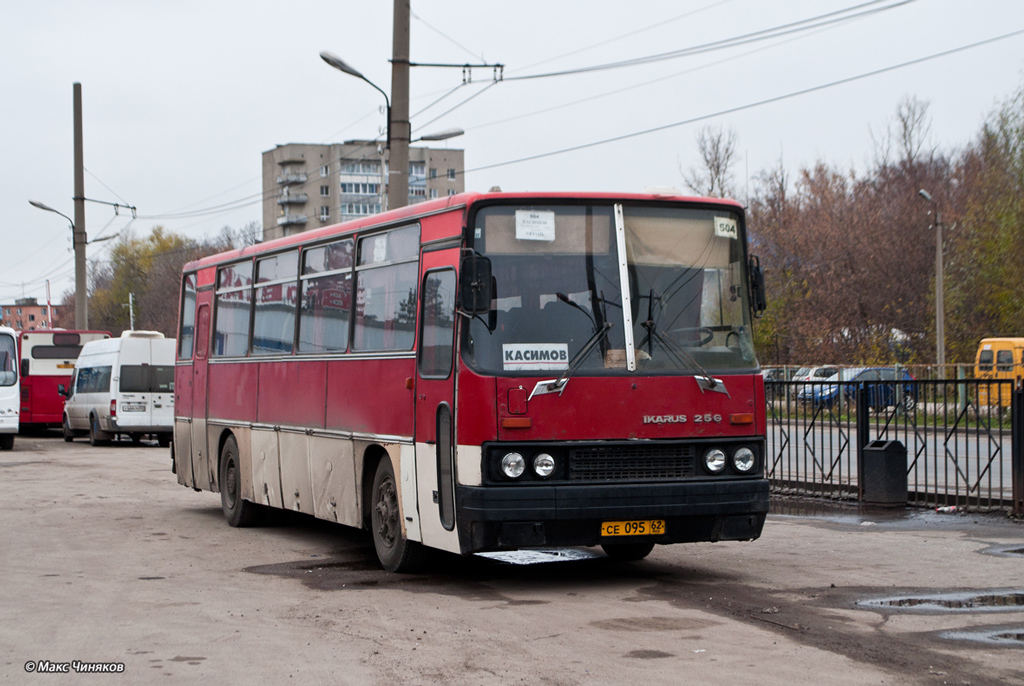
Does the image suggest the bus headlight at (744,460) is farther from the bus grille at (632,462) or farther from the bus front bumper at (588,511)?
the bus grille at (632,462)

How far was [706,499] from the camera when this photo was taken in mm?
9570

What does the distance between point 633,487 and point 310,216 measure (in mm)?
133595

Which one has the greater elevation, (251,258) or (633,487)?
(251,258)

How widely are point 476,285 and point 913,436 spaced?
862 centimetres

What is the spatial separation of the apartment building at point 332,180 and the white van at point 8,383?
10253 centimetres

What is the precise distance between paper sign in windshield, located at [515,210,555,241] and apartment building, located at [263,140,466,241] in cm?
12430

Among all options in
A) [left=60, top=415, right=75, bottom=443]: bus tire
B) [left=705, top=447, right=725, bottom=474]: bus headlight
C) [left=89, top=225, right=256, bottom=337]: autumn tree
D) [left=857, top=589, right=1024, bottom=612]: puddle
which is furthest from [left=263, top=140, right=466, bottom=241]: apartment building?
[left=857, top=589, right=1024, bottom=612]: puddle

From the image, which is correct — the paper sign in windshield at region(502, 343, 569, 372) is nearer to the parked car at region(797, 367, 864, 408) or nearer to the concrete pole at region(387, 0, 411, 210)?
the parked car at region(797, 367, 864, 408)

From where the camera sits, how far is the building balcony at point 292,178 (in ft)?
444

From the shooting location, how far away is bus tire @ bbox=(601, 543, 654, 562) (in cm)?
1130

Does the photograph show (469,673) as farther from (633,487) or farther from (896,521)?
(896,521)

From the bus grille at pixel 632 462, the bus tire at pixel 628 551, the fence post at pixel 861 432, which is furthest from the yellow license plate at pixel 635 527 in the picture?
the fence post at pixel 861 432

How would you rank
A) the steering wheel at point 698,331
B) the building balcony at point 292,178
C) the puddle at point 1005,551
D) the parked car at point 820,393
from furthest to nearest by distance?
the building balcony at point 292,178
the parked car at point 820,393
the puddle at point 1005,551
the steering wheel at point 698,331

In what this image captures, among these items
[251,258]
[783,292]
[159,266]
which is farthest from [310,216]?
[251,258]
